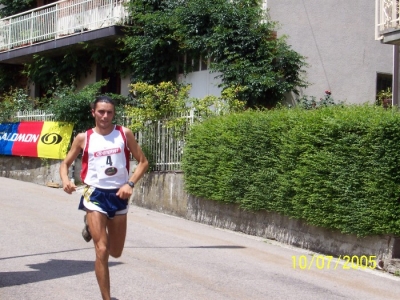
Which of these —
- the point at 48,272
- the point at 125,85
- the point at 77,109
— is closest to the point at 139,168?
the point at 48,272

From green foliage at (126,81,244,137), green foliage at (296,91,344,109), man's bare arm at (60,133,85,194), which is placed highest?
green foliage at (296,91,344,109)

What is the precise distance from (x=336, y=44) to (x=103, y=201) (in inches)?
482

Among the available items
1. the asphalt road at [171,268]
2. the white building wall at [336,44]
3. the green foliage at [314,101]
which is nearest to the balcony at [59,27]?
the white building wall at [336,44]

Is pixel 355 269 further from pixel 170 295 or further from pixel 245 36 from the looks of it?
pixel 245 36

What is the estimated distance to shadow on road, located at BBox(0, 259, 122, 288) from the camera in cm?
763

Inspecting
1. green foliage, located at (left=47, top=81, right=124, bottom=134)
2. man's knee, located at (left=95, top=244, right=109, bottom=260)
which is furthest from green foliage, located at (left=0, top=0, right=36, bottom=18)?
man's knee, located at (left=95, top=244, right=109, bottom=260)

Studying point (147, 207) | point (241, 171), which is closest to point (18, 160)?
point (147, 207)

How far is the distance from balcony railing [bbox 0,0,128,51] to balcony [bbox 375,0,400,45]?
7929 mm

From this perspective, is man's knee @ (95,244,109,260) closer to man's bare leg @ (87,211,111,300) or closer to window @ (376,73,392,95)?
man's bare leg @ (87,211,111,300)

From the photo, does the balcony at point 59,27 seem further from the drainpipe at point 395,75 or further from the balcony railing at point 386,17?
the balcony railing at point 386,17

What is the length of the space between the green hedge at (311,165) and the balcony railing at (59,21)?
743 cm

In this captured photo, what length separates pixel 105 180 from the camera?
6.32m

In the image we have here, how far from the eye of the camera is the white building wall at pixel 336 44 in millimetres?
16734

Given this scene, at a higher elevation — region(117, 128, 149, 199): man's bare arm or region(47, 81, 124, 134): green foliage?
region(47, 81, 124, 134): green foliage
